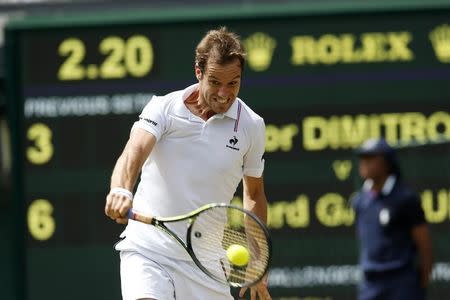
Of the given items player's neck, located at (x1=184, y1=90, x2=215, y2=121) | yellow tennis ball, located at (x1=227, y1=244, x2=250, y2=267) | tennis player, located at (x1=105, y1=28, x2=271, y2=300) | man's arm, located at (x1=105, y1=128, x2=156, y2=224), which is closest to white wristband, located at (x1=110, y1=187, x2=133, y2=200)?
man's arm, located at (x1=105, y1=128, x2=156, y2=224)

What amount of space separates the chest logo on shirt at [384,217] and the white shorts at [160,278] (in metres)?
2.66

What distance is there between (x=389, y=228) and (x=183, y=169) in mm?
2899

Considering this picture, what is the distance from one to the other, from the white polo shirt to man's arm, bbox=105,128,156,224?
5.4 inches

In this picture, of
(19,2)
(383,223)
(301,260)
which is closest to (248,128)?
(383,223)

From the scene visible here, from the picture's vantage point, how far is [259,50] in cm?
918

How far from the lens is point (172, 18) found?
30.4 feet

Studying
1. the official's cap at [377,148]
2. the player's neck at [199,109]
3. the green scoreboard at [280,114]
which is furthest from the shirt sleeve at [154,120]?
the green scoreboard at [280,114]

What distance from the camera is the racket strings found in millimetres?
5734

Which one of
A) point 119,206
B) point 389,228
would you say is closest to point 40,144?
point 389,228

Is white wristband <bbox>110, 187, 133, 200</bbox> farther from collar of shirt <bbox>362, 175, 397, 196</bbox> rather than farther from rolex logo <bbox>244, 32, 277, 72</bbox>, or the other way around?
rolex logo <bbox>244, 32, 277, 72</bbox>

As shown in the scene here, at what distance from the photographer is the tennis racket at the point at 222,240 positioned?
5648 mm

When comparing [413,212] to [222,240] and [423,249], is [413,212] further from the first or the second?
[222,240]

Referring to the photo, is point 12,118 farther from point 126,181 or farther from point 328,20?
point 126,181

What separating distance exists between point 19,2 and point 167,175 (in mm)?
5681
